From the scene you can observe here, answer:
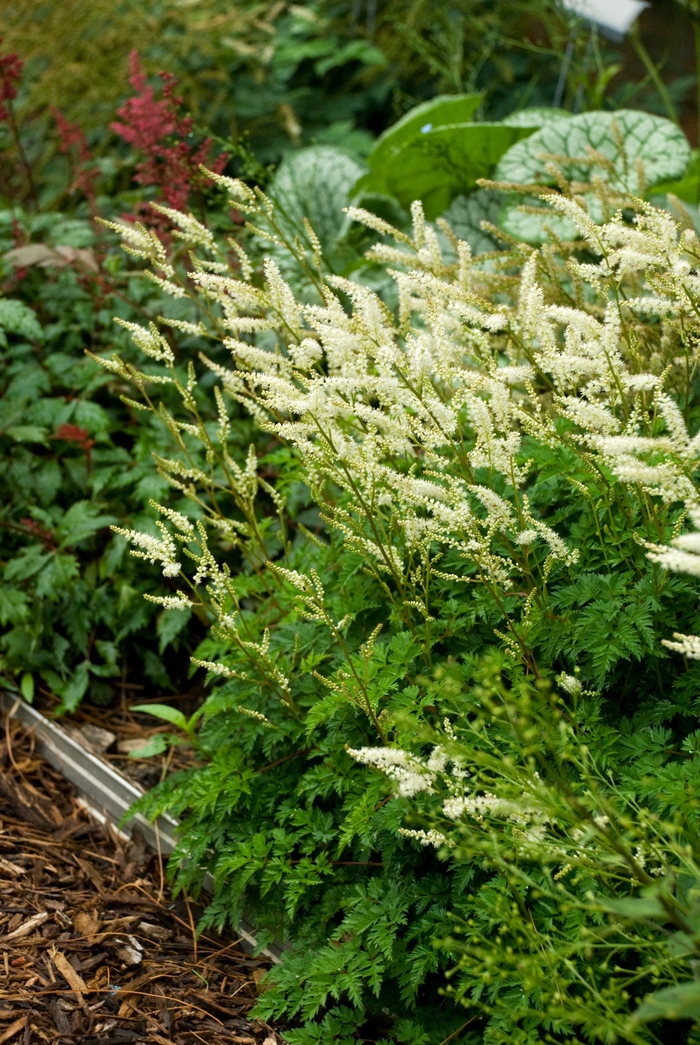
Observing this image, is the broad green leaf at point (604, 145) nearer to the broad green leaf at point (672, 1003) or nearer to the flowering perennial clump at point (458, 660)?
the flowering perennial clump at point (458, 660)

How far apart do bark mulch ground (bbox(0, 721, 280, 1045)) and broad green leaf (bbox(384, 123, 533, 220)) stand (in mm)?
2718

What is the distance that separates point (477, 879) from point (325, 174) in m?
3.23

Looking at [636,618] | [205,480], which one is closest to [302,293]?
[205,480]

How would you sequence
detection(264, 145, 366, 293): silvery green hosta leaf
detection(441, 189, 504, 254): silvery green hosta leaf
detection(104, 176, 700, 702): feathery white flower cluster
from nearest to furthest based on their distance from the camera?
detection(104, 176, 700, 702): feathery white flower cluster → detection(441, 189, 504, 254): silvery green hosta leaf → detection(264, 145, 366, 293): silvery green hosta leaf

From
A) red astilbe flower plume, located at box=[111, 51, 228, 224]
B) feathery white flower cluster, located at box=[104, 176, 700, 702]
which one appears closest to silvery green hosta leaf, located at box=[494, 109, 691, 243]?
red astilbe flower plume, located at box=[111, 51, 228, 224]

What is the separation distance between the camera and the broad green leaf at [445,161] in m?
3.70

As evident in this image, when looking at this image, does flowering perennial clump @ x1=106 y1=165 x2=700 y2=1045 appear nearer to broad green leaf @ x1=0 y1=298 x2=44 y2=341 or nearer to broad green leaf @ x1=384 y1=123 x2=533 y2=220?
broad green leaf @ x1=0 y1=298 x2=44 y2=341

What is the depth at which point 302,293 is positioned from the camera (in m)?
3.34

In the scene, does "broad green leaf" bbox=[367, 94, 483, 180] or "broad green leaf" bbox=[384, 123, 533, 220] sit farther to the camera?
"broad green leaf" bbox=[367, 94, 483, 180]

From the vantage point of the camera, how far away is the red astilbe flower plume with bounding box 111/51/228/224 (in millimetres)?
2979

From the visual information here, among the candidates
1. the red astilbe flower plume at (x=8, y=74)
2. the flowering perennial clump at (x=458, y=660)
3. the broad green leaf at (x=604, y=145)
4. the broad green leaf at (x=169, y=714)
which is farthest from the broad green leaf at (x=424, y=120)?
the broad green leaf at (x=169, y=714)

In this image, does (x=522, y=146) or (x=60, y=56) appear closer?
(x=522, y=146)

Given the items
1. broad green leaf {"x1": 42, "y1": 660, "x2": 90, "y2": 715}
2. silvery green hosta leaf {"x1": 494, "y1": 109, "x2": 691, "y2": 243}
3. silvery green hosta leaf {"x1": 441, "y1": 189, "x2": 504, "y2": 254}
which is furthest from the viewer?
silvery green hosta leaf {"x1": 441, "y1": 189, "x2": 504, "y2": 254}

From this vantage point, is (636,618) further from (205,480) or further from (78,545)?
(78,545)
